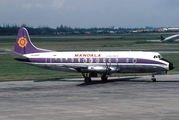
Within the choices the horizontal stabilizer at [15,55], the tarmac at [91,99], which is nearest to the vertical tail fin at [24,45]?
the horizontal stabilizer at [15,55]

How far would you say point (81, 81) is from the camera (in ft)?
184

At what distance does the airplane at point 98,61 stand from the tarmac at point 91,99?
1388mm

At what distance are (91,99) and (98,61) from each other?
49.8 feet

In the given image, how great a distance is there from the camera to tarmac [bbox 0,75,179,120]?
106ft

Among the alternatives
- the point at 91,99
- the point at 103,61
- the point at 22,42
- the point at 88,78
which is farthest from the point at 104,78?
the point at 91,99

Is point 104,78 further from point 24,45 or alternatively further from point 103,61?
point 24,45

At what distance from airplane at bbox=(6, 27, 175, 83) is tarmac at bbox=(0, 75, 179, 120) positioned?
1388 millimetres

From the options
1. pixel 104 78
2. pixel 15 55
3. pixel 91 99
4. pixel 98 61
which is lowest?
pixel 91 99

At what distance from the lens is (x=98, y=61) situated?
5516 centimetres

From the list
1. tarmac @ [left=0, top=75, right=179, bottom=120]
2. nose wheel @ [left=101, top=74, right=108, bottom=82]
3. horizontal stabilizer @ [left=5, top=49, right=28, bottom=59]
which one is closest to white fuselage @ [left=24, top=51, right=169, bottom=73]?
horizontal stabilizer @ [left=5, top=49, right=28, bottom=59]

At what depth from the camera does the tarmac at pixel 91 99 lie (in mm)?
32312

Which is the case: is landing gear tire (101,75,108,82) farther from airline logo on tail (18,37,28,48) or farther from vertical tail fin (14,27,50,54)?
airline logo on tail (18,37,28,48)

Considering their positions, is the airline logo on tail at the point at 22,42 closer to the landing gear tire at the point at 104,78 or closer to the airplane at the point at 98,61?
the airplane at the point at 98,61

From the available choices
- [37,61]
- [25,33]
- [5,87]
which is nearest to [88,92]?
[5,87]
